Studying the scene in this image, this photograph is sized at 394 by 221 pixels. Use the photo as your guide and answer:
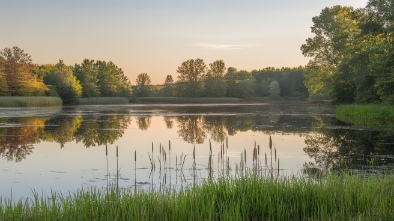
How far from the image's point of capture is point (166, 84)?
144000 mm

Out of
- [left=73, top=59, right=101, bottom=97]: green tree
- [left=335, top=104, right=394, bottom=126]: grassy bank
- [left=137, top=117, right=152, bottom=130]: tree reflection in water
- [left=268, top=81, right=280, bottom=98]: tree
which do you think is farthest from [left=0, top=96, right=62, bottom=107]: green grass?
[left=268, top=81, right=280, bottom=98]: tree

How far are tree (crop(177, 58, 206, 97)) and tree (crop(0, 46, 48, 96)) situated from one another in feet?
188

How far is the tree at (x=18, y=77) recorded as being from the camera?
262ft

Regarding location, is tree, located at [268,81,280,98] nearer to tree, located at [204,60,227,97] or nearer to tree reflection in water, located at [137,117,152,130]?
tree, located at [204,60,227,97]

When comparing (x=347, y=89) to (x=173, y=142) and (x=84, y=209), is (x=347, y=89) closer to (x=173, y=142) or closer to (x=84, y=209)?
(x=173, y=142)

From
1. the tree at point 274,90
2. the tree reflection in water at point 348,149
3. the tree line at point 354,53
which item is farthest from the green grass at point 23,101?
the tree at point 274,90

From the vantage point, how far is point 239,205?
673 cm

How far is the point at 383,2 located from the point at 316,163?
30.7 meters

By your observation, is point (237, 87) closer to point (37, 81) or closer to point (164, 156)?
point (37, 81)

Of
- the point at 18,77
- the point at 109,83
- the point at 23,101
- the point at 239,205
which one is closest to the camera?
the point at 239,205

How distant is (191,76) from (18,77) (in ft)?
216

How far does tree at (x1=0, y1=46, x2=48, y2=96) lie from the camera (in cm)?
7985

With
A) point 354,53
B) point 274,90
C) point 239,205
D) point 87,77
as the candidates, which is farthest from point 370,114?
point 274,90

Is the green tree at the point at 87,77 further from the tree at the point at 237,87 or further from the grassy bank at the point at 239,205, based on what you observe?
the grassy bank at the point at 239,205
